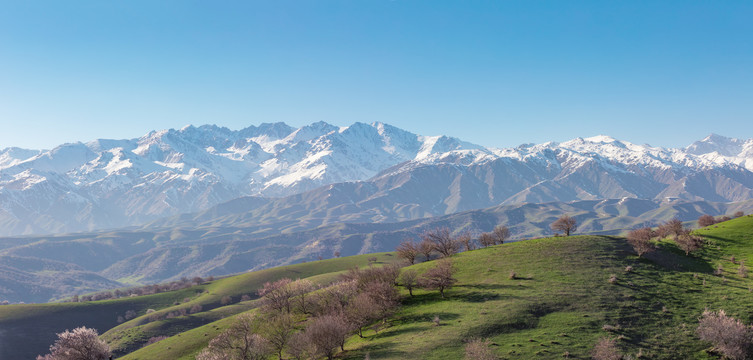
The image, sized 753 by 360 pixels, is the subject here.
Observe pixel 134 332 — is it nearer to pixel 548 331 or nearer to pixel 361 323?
pixel 361 323

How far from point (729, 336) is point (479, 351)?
94.9 ft

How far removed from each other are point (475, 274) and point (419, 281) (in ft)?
38.7

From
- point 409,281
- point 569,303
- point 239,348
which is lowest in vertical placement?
point 569,303

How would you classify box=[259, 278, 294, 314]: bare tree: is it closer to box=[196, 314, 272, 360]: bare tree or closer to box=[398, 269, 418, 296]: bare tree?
box=[196, 314, 272, 360]: bare tree

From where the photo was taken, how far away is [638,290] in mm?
66812

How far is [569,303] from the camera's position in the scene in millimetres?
62719

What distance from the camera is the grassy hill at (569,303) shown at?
52.8 metres

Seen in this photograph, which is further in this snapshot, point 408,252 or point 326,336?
point 408,252

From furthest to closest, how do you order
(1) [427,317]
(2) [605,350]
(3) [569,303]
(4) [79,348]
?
1. (4) [79,348]
2. (1) [427,317]
3. (3) [569,303]
4. (2) [605,350]

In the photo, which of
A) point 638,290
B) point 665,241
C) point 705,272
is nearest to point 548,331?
point 638,290

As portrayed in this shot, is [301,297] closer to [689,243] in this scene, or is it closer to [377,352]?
[377,352]

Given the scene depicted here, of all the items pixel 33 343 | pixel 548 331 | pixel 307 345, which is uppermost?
pixel 307 345

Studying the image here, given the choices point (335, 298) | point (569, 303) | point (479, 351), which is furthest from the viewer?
point (335, 298)

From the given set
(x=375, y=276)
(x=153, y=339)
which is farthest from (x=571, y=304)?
(x=153, y=339)
